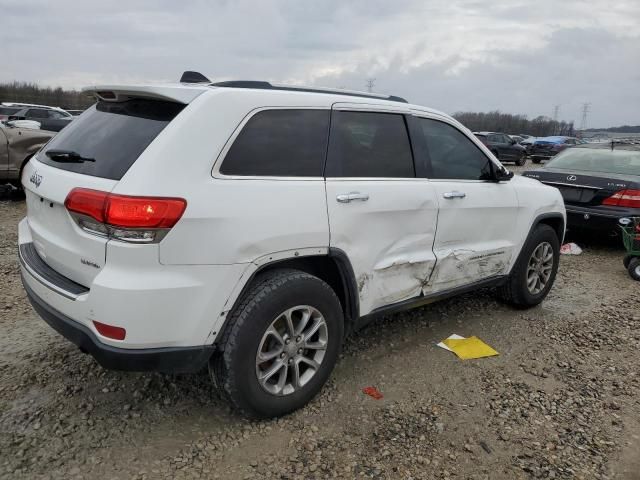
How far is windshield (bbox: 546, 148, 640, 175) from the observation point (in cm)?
753

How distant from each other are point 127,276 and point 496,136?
2744 centimetres

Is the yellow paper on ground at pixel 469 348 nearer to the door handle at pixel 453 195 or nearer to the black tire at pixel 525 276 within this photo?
the black tire at pixel 525 276

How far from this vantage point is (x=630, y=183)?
694cm

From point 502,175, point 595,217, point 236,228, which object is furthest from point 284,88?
point 595,217

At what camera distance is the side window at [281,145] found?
107 inches

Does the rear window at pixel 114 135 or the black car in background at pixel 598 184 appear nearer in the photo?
the rear window at pixel 114 135

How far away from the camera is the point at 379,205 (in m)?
3.23

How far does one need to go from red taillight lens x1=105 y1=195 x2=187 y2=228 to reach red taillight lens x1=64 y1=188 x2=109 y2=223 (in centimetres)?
5

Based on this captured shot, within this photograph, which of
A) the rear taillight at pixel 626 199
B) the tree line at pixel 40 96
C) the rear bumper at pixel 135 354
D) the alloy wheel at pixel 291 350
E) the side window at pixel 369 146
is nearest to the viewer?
the rear bumper at pixel 135 354

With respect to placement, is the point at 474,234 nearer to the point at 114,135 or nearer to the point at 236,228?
the point at 236,228

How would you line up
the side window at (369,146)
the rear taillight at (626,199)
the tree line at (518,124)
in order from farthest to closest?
the tree line at (518,124) → the rear taillight at (626,199) → the side window at (369,146)

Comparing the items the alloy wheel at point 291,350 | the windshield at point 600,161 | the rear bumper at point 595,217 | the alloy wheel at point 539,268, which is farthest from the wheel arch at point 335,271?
the windshield at point 600,161

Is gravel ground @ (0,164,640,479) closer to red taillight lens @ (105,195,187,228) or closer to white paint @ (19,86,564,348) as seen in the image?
white paint @ (19,86,564,348)

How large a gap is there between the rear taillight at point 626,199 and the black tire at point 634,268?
908 millimetres
